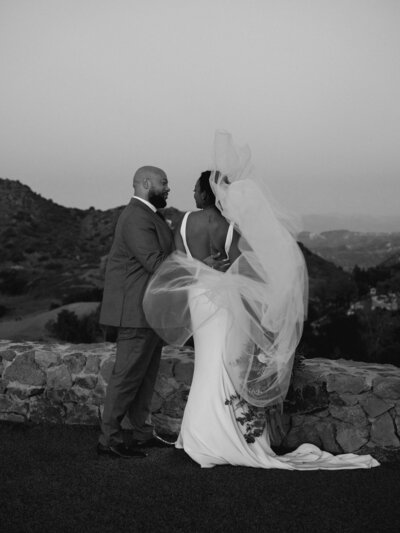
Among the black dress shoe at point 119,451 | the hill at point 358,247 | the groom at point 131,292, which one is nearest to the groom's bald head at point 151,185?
the groom at point 131,292

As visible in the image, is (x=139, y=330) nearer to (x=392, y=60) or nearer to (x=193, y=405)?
(x=193, y=405)

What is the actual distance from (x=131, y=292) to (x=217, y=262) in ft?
2.24

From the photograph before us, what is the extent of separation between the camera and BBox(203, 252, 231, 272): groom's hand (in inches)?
199

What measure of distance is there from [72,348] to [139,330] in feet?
5.38

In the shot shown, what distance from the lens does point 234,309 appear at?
4.93 metres

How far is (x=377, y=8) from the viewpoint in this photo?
47.0 feet

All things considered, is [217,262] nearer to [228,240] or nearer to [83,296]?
[228,240]

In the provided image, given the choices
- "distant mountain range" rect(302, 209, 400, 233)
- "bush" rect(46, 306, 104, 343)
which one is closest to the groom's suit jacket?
"bush" rect(46, 306, 104, 343)

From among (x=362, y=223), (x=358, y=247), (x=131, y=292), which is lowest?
(x=131, y=292)

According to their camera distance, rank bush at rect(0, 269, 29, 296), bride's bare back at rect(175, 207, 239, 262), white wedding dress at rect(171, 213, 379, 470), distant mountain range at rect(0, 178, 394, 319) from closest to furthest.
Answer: white wedding dress at rect(171, 213, 379, 470), bride's bare back at rect(175, 207, 239, 262), distant mountain range at rect(0, 178, 394, 319), bush at rect(0, 269, 29, 296)

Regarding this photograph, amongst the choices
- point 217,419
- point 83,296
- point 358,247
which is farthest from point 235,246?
point 83,296

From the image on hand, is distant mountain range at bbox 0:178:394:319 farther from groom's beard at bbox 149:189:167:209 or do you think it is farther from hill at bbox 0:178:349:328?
groom's beard at bbox 149:189:167:209

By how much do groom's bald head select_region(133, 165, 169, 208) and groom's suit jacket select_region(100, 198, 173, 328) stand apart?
82 mm

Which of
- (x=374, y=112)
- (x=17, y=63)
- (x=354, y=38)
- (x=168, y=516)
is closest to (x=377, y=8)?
(x=354, y=38)
